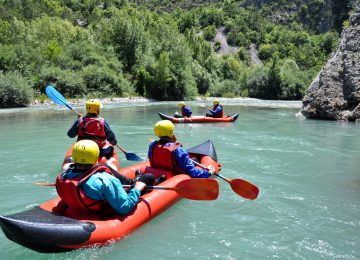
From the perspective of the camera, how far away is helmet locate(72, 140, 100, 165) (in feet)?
12.2

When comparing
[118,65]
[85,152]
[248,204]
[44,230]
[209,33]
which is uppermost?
[209,33]

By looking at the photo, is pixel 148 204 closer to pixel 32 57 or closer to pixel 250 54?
pixel 32 57

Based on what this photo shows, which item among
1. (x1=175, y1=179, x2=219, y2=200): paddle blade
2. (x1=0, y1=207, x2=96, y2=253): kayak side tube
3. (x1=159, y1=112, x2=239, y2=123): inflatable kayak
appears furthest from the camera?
(x1=159, y1=112, x2=239, y2=123): inflatable kayak

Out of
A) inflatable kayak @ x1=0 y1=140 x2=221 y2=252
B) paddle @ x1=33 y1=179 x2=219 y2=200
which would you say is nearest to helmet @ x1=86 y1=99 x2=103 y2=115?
paddle @ x1=33 y1=179 x2=219 y2=200

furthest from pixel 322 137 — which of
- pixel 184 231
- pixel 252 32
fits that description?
pixel 252 32

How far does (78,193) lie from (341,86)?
15.3 meters

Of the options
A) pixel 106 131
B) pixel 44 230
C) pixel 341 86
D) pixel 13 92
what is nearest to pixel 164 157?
pixel 106 131

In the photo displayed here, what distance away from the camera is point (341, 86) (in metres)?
16.6

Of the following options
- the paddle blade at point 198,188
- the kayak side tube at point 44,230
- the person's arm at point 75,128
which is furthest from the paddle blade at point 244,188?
the person's arm at point 75,128

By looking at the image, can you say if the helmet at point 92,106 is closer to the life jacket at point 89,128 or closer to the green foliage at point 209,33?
the life jacket at point 89,128

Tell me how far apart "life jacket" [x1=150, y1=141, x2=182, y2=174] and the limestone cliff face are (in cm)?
1257

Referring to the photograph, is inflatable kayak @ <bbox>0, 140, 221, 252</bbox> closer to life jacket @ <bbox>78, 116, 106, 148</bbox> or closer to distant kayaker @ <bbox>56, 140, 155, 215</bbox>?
distant kayaker @ <bbox>56, 140, 155, 215</bbox>

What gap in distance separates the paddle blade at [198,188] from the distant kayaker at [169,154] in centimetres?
77

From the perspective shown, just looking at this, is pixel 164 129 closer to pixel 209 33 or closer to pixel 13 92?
pixel 13 92
